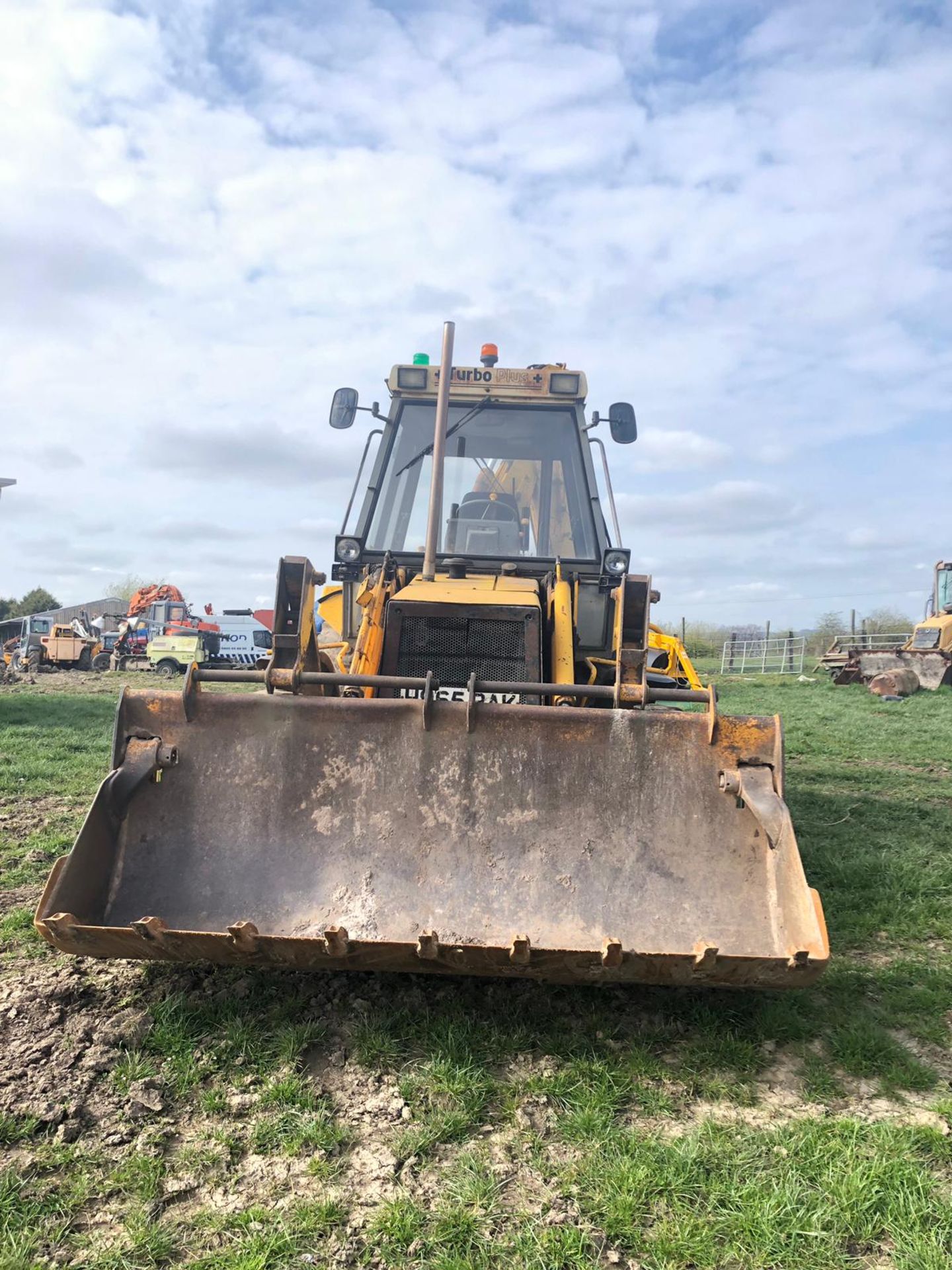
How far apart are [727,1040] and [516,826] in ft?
3.70

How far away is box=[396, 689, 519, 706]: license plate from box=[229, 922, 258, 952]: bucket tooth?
1561mm

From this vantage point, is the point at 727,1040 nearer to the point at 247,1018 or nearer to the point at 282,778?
the point at 247,1018

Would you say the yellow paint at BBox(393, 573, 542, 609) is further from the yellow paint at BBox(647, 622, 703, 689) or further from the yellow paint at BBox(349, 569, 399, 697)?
the yellow paint at BBox(647, 622, 703, 689)

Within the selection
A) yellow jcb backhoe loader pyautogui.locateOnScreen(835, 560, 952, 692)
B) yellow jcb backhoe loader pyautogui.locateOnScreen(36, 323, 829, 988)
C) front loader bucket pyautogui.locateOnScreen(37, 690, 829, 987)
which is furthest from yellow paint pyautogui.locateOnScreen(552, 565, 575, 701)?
yellow jcb backhoe loader pyautogui.locateOnScreen(835, 560, 952, 692)

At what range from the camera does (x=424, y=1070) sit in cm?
322

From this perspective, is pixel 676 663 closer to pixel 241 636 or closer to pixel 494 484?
pixel 494 484

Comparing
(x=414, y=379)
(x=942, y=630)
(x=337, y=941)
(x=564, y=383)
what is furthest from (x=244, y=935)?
(x=942, y=630)

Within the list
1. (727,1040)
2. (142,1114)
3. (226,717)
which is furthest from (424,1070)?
(226,717)

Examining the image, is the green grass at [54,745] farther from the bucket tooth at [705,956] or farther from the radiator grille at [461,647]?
the bucket tooth at [705,956]

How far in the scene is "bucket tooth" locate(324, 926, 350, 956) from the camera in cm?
308

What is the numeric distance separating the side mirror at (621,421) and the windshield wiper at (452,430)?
88 cm

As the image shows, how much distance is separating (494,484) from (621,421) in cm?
102

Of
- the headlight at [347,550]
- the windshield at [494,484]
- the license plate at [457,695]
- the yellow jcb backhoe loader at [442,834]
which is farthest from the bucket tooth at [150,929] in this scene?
the windshield at [494,484]

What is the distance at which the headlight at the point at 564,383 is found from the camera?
6375 mm
